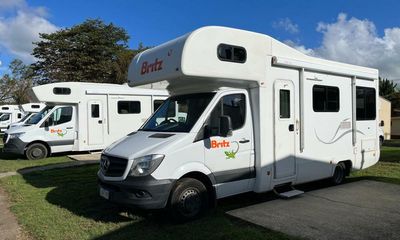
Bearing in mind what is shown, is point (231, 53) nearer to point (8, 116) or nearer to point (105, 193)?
point (105, 193)

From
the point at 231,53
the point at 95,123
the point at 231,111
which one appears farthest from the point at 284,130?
the point at 95,123

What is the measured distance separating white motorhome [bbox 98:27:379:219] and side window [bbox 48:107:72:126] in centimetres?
844

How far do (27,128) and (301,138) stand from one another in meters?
11.2

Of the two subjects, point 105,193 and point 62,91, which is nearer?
point 105,193

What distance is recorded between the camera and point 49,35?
38375mm

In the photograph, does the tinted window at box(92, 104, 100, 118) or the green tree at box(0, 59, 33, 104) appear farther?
the green tree at box(0, 59, 33, 104)

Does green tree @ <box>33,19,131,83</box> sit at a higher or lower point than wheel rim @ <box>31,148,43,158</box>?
higher

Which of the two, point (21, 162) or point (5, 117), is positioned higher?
point (5, 117)

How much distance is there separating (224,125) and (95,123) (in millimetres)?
10526

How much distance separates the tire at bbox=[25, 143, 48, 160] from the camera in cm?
1508

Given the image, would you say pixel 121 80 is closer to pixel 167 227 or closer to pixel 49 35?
pixel 49 35

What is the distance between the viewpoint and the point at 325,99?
8.61 metres

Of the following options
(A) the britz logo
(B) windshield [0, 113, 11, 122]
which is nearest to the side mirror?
(A) the britz logo

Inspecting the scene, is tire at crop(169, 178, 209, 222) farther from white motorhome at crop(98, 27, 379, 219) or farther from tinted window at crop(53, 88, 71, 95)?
tinted window at crop(53, 88, 71, 95)
